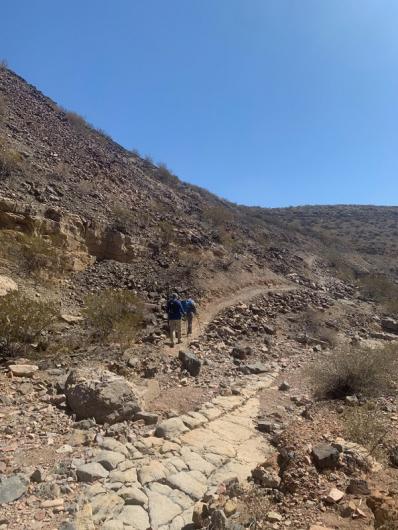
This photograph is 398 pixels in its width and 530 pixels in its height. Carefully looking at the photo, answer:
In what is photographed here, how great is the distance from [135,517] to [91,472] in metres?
0.92

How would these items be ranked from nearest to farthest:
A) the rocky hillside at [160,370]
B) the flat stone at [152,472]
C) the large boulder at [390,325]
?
the rocky hillside at [160,370] < the flat stone at [152,472] < the large boulder at [390,325]

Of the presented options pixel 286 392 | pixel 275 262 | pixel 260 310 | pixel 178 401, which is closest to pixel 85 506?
pixel 178 401

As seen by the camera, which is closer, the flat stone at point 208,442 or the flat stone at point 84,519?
the flat stone at point 84,519

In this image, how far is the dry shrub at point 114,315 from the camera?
10.6 meters

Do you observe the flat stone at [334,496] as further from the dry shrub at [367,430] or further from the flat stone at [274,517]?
the dry shrub at [367,430]

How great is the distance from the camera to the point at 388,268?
1380 inches

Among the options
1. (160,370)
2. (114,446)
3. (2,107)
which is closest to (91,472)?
(114,446)

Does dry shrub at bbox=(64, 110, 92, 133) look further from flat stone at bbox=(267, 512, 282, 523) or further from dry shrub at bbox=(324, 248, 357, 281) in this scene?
flat stone at bbox=(267, 512, 282, 523)

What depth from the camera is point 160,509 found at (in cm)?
470

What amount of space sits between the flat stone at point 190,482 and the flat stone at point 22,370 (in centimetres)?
381

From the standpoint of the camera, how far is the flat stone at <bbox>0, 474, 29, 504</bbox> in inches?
179

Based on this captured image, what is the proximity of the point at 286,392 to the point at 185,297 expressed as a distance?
696 cm

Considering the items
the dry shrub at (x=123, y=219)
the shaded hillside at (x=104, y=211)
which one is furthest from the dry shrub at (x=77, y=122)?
the dry shrub at (x=123, y=219)

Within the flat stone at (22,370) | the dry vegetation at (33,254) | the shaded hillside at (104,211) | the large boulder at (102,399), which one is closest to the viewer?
the large boulder at (102,399)
